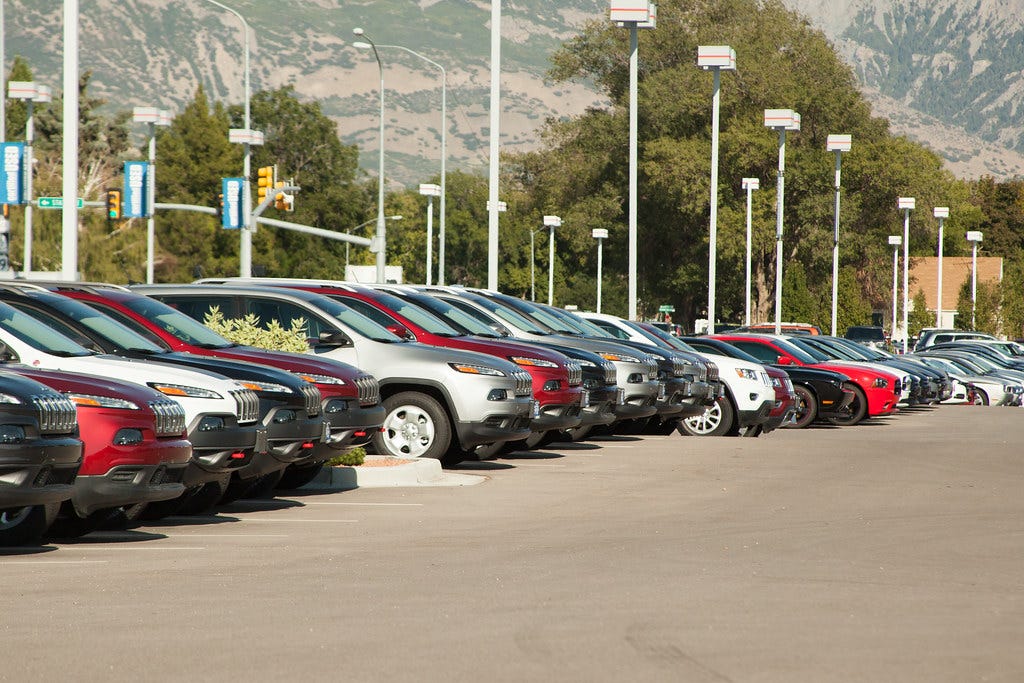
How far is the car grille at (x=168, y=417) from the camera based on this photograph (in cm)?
1154

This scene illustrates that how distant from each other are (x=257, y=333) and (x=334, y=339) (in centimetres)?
78

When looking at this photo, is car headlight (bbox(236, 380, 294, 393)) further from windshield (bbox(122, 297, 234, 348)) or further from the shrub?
the shrub

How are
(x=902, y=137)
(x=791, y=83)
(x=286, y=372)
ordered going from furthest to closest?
(x=902, y=137) < (x=791, y=83) < (x=286, y=372)

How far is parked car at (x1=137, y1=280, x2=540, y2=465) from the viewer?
1716cm

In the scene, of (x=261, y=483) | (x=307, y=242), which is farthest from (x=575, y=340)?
(x=307, y=242)

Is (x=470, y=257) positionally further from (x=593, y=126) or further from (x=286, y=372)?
(x=286, y=372)

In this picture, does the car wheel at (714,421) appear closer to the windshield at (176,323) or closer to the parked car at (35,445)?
the windshield at (176,323)

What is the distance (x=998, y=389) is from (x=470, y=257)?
84461 mm

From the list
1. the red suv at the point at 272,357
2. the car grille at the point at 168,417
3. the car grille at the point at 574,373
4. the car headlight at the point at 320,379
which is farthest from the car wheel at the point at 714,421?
the car grille at the point at 168,417

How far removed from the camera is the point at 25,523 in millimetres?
11203

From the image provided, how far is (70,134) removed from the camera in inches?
819

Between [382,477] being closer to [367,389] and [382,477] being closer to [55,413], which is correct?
[367,389]

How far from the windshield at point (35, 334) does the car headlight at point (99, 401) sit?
112 cm

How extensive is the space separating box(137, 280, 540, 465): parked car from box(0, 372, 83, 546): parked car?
20.6ft
